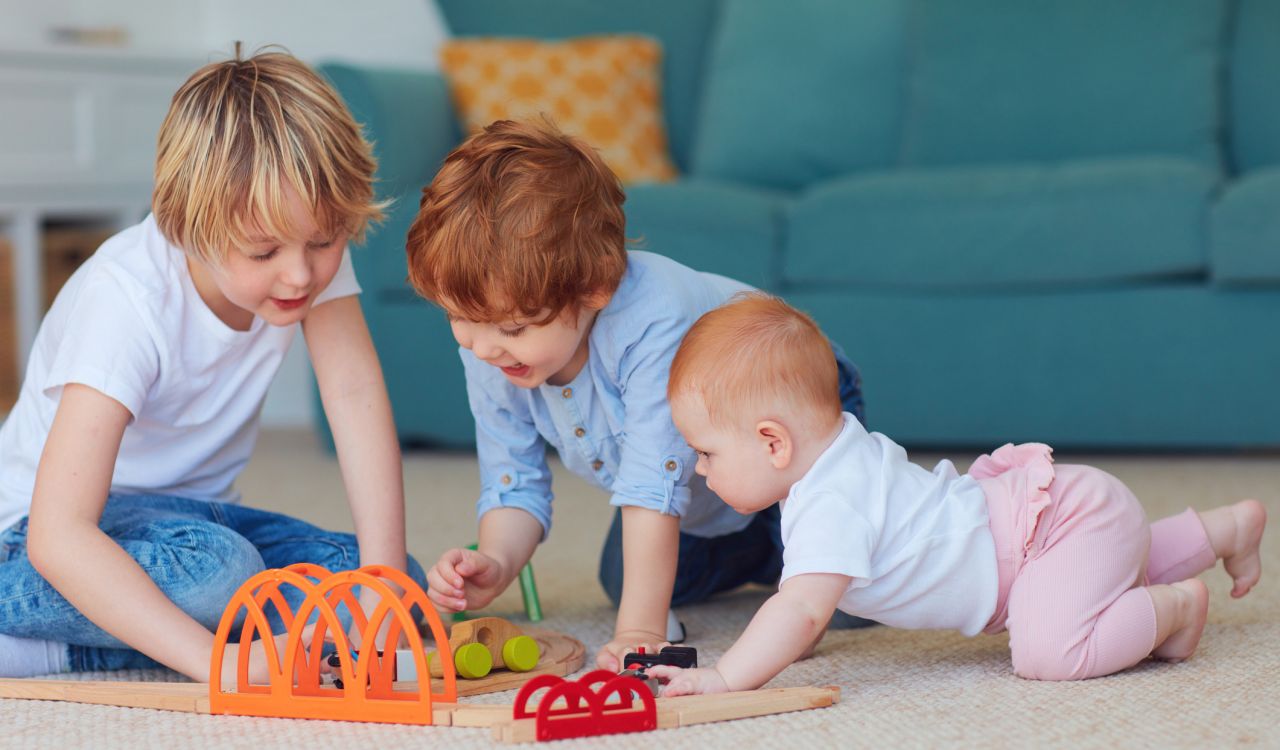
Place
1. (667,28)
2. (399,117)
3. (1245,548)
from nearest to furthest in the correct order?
(1245,548), (399,117), (667,28)

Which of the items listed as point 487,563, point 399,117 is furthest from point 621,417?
point 399,117

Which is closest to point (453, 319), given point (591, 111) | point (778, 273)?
point (778, 273)

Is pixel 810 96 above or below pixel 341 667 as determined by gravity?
above

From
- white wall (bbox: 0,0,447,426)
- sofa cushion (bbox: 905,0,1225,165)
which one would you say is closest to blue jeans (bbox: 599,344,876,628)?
sofa cushion (bbox: 905,0,1225,165)

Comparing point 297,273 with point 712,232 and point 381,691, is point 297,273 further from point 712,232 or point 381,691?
point 712,232

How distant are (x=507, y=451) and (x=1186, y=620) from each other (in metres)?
0.59

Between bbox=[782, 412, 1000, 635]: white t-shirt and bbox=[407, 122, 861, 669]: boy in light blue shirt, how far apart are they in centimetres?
15

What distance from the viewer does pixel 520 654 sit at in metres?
1.16

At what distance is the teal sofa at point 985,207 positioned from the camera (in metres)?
2.21

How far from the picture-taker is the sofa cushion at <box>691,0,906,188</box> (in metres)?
2.71

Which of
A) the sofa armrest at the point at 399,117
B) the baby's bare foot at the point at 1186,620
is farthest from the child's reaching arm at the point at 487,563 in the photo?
the sofa armrest at the point at 399,117

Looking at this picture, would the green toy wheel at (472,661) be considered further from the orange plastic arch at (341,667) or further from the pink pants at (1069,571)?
the pink pants at (1069,571)

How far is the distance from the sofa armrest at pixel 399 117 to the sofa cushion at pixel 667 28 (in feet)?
1.11

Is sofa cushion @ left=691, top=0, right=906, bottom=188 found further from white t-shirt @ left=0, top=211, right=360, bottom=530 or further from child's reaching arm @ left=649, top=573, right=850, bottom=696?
child's reaching arm @ left=649, top=573, right=850, bottom=696
